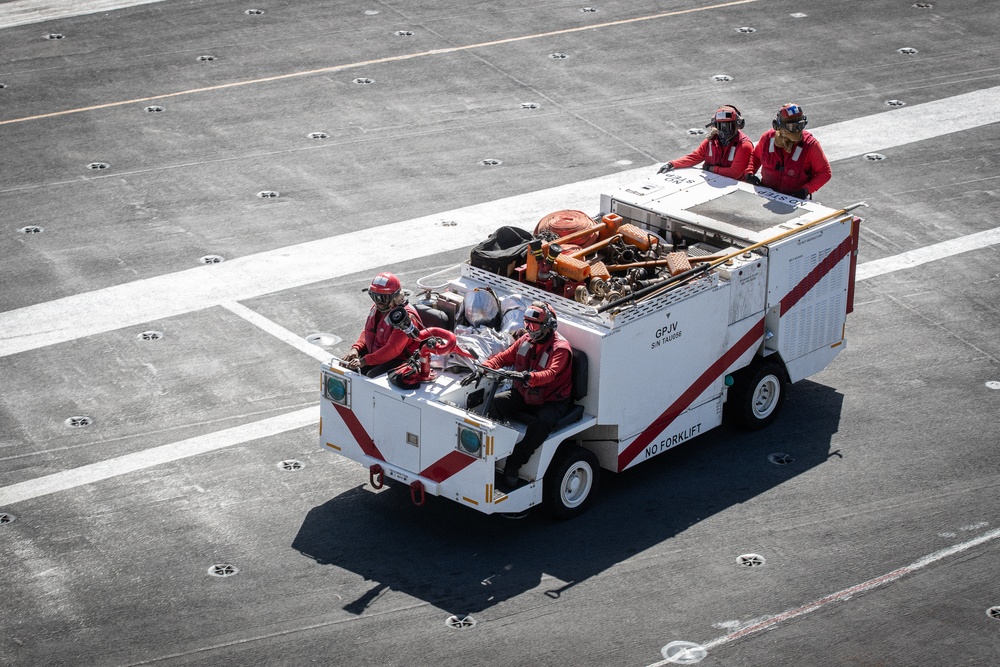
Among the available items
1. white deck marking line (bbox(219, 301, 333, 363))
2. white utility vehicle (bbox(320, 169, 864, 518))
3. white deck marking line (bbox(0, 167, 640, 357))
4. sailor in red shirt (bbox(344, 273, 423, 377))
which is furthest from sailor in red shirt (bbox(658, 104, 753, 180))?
sailor in red shirt (bbox(344, 273, 423, 377))

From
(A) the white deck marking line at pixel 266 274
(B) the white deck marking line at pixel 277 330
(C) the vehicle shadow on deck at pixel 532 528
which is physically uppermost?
(A) the white deck marking line at pixel 266 274

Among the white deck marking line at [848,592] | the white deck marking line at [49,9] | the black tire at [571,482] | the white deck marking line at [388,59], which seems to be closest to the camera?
the white deck marking line at [848,592]

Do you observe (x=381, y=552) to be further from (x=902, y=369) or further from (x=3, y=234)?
(x=3, y=234)

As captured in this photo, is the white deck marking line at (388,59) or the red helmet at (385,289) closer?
the red helmet at (385,289)

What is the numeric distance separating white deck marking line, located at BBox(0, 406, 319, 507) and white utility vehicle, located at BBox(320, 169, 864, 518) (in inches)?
55.9

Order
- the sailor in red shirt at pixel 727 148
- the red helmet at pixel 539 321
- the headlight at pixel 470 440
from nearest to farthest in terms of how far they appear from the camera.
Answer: the headlight at pixel 470 440 < the red helmet at pixel 539 321 < the sailor in red shirt at pixel 727 148

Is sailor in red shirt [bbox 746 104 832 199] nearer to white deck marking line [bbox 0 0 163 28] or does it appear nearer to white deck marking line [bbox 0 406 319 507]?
white deck marking line [bbox 0 406 319 507]

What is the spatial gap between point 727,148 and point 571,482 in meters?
5.25

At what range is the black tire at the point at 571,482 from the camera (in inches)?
533

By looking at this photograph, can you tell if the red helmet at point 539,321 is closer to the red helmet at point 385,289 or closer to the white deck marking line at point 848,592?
Answer: the red helmet at point 385,289

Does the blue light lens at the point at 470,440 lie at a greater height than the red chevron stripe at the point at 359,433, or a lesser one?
greater

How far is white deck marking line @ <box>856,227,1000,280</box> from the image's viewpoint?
61.9 ft

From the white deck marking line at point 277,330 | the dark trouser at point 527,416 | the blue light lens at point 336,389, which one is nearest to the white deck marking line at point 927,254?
the dark trouser at point 527,416

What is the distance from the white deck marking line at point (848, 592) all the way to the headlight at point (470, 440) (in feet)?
7.91
